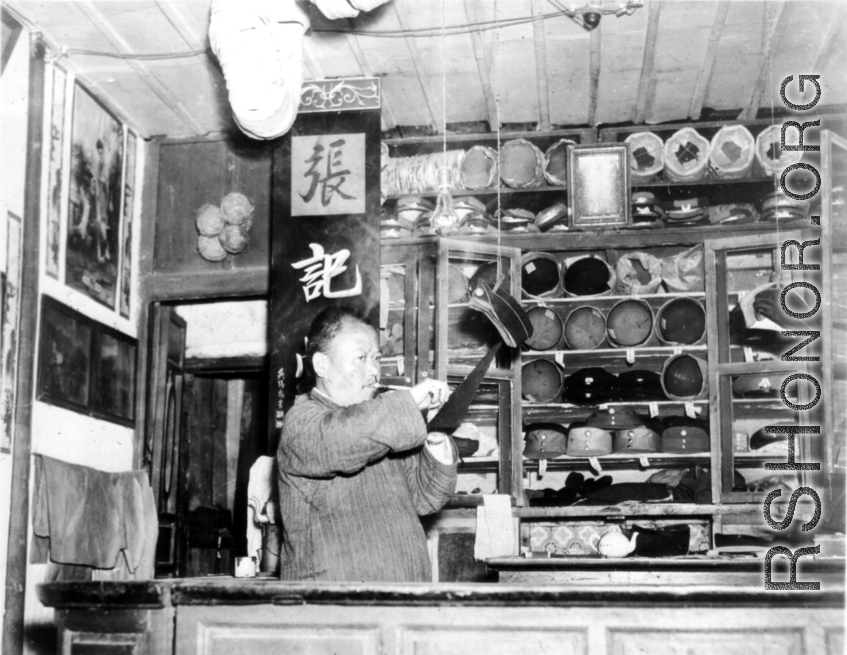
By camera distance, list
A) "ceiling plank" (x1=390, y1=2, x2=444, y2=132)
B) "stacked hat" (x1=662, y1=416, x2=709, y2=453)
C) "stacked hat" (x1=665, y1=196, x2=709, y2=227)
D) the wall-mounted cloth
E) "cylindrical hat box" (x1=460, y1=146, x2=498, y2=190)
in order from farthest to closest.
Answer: "cylindrical hat box" (x1=460, y1=146, x2=498, y2=190), "stacked hat" (x1=665, y1=196, x2=709, y2=227), "stacked hat" (x1=662, y1=416, x2=709, y2=453), "ceiling plank" (x1=390, y1=2, x2=444, y2=132), the wall-mounted cloth

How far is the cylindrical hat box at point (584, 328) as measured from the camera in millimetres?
5918

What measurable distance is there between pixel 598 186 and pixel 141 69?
2.88 m

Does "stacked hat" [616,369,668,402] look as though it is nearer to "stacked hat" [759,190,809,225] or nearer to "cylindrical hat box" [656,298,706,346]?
"cylindrical hat box" [656,298,706,346]

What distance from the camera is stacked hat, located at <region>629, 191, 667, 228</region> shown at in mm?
5816

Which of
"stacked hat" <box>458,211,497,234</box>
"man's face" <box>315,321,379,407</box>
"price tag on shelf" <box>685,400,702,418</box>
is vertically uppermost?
"stacked hat" <box>458,211,497,234</box>

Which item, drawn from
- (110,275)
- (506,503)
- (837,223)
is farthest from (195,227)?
(837,223)

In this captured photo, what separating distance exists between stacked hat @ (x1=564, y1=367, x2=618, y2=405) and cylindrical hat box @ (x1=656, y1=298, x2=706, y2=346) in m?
0.42

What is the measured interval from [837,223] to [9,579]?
4421 millimetres

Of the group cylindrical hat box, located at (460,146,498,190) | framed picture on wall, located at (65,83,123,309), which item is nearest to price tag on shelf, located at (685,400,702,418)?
cylindrical hat box, located at (460,146,498,190)

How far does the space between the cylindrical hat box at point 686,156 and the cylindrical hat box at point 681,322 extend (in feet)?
2.66

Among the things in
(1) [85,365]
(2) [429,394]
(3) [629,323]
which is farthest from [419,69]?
(2) [429,394]

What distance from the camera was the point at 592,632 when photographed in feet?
5.70

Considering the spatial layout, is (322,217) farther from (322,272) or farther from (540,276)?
(540,276)

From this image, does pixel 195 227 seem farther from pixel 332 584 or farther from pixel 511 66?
pixel 332 584
